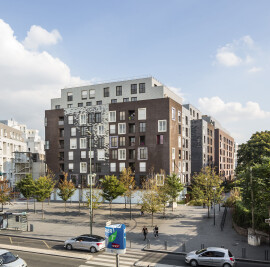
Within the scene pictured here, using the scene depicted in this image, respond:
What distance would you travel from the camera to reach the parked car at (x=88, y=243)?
25391mm

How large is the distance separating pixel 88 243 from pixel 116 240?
12.1 metres

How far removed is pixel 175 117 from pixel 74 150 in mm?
25438

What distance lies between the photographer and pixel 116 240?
15.1 metres

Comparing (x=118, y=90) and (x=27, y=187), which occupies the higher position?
(x=118, y=90)

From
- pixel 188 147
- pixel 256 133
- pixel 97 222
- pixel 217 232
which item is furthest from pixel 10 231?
pixel 256 133

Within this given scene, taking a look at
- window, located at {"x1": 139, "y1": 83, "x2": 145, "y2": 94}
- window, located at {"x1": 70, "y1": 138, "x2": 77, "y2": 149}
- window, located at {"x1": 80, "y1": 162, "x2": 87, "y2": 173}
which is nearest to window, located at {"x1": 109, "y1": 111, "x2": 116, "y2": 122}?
window, located at {"x1": 139, "y1": 83, "x2": 145, "y2": 94}

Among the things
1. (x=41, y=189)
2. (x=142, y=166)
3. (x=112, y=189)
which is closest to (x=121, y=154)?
(x=142, y=166)

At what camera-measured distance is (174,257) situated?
24.0m

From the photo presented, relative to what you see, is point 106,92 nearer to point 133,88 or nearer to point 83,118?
point 133,88

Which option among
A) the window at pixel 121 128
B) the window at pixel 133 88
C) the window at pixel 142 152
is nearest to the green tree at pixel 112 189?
the window at pixel 142 152

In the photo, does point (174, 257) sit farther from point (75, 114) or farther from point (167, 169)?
point (75, 114)

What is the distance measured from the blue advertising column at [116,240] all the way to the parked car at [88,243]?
11176 millimetres

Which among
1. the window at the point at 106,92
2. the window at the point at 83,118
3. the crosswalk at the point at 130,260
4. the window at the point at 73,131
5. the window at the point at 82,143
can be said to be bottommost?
the crosswalk at the point at 130,260

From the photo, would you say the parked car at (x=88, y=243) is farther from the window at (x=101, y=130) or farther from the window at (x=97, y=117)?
the window at (x=97, y=117)
